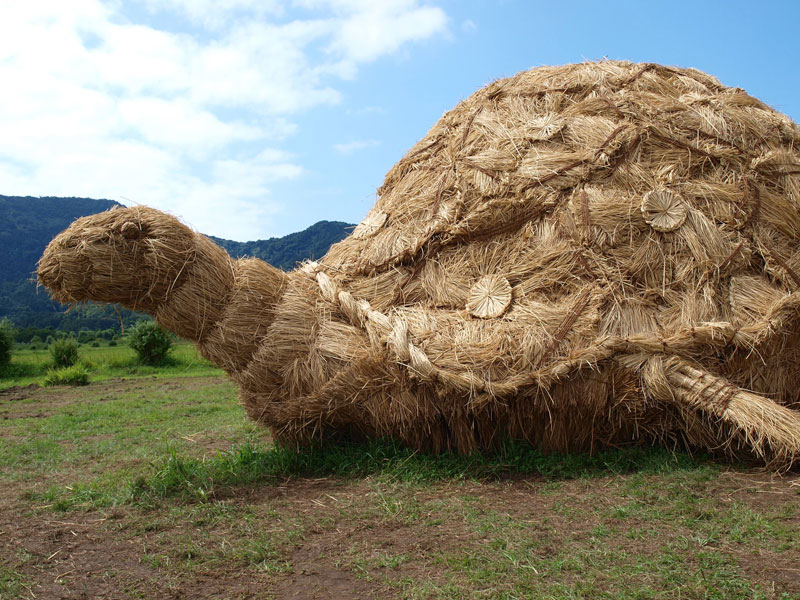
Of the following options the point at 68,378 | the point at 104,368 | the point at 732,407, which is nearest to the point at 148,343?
the point at 104,368

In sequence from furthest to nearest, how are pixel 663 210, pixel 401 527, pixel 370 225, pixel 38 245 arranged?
pixel 38 245 → pixel 370 225 → pixel 663 210 → pixel 401 527

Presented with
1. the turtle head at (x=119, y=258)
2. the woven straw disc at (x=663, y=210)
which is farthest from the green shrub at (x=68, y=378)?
the woven straw disc at (x=663, y=210)

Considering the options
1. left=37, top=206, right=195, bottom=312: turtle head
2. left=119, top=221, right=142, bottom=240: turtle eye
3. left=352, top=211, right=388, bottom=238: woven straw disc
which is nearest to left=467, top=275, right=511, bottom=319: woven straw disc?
left=352, top=211, right=388, bottom=238: woven straw disc

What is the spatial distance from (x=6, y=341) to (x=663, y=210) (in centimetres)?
1555

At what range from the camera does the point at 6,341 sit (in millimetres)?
15594

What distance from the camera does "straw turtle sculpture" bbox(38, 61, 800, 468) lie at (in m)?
4.60

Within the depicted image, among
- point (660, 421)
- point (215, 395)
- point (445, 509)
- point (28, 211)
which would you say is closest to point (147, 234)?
point (445, 509)

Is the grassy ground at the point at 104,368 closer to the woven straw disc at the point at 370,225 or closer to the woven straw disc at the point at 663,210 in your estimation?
the woven straw disc at the point at 370,225

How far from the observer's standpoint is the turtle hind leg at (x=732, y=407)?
14.0 feet

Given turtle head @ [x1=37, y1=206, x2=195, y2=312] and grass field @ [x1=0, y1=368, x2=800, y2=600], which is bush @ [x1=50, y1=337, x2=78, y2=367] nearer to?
grass field @ [x1=0, y1=368, x2=800, y2=600]

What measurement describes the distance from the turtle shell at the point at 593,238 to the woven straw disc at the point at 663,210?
1 centimetres

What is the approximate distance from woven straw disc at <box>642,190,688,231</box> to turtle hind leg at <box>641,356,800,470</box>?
1.11 meters

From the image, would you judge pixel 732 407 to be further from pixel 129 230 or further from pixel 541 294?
pixel 129 230

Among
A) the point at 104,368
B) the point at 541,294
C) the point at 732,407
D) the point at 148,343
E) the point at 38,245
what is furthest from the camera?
the point at 38,245
